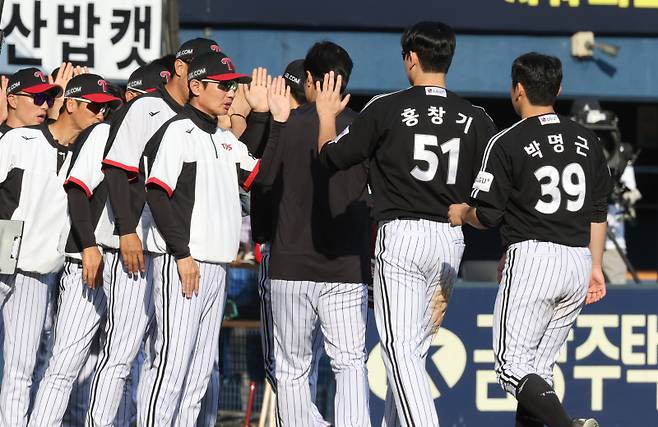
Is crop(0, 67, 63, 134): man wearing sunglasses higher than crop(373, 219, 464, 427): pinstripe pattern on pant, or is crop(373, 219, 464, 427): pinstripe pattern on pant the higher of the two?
crop(0, 67, 63, 134): man wearing sunglasses

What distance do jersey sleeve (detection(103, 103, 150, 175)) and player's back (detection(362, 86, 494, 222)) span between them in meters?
1.23

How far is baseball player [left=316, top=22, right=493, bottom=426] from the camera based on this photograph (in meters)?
6.11

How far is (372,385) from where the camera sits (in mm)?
8438

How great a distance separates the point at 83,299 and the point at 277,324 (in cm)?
115

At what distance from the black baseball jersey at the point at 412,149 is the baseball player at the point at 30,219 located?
1754mm

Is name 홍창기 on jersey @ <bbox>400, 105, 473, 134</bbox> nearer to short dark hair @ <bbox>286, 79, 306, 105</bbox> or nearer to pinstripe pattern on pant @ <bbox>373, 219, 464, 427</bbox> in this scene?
pinstripe pattern on pant @ <bbox>373, 219, 464, 427</bbox>

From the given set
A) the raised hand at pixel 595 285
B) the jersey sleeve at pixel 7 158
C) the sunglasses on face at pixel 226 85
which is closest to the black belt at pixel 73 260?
the jersey sleeve at pixel 7 158

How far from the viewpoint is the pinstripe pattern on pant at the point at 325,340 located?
21.6ft

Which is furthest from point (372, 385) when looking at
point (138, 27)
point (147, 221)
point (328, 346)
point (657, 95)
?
point (657, 95)

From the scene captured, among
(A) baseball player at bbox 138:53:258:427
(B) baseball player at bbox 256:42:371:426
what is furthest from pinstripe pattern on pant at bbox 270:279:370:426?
(A) baseball player at bbox 138:53:258:427

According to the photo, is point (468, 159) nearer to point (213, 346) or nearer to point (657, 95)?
point (213, 346)

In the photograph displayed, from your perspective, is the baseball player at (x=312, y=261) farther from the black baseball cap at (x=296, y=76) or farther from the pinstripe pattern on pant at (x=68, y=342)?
the pinstripe pattern on pant at (x=68, y=342)

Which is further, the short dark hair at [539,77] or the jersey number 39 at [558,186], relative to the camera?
the short dark hair at [539,77]

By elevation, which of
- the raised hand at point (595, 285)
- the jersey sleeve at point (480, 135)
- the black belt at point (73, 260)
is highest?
the jersey sleeve at point (480, 135)
